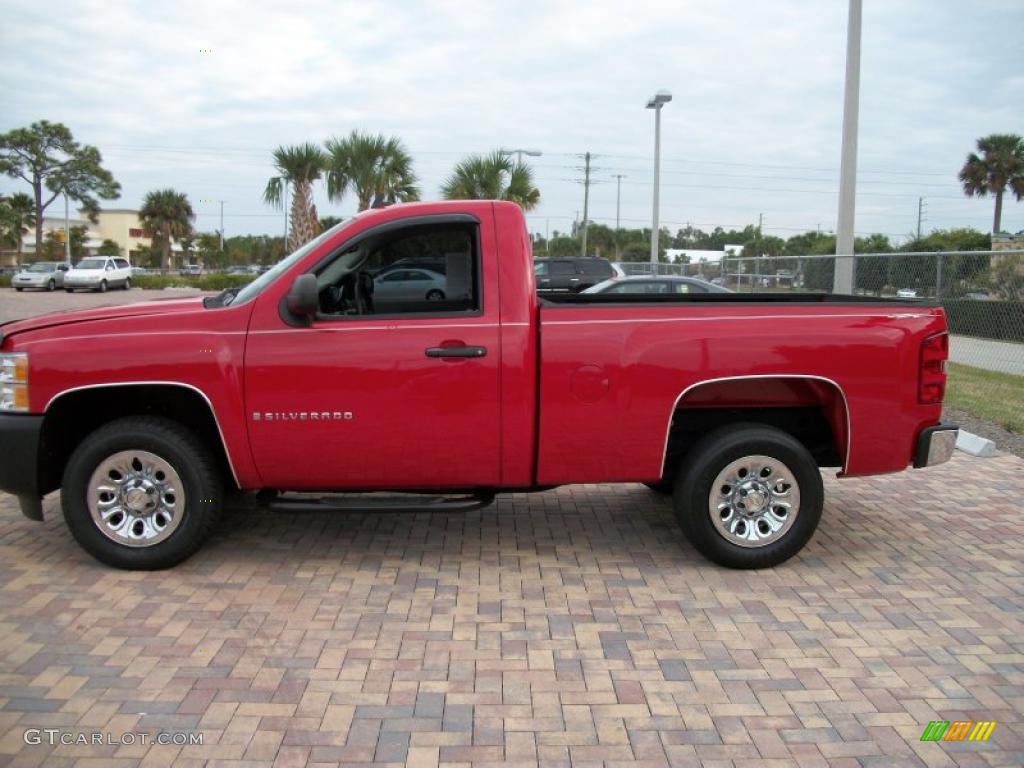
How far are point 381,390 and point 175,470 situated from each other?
4.02 ft

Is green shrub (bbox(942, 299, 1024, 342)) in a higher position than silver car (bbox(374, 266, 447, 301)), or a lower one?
lower

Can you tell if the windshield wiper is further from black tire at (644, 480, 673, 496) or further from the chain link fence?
the chain link fence

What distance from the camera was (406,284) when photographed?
16.7 feet

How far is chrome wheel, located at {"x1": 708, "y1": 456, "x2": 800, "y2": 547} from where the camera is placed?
4965mm

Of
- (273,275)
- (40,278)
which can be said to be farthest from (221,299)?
(40,278)

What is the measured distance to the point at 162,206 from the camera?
236 feet

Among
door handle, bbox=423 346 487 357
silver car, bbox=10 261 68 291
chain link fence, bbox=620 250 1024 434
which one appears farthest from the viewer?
silver car, bbox=10 261 68 291

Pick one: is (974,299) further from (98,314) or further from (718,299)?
(98,314)

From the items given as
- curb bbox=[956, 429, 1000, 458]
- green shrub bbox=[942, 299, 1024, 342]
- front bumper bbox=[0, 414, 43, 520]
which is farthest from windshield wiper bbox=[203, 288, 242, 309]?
green shrub bbox=[942, 299, 1024, 342]

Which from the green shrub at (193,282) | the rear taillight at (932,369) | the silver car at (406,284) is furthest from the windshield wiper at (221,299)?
the green shrub at (193,282)

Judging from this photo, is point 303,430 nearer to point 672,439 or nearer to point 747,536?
point 672,439

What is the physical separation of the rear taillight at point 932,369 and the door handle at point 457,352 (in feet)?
7.93

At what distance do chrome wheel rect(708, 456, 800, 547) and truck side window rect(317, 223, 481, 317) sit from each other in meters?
1.71

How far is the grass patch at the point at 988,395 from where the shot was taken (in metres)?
9.35
